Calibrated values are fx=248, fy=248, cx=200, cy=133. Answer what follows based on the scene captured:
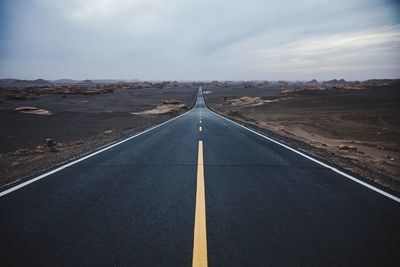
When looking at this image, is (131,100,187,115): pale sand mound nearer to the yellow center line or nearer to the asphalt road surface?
the asphalt road surface

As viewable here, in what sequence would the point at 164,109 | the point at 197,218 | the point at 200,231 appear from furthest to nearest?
the point at 164,109 → the point at 197,218 → the point at 200,231

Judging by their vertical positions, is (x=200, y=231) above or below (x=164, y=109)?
above

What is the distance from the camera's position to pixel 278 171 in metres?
6.48

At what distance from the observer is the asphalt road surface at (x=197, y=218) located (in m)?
2.99

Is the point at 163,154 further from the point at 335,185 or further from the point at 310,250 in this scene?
the point at 310,250

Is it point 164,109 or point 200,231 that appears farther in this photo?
point 164,109

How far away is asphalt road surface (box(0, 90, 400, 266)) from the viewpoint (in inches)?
118

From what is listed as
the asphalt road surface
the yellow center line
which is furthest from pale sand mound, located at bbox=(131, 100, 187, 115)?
the yellow center line

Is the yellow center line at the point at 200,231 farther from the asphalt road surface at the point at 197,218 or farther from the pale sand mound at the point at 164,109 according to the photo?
the pale sand mound at the point at 164,109

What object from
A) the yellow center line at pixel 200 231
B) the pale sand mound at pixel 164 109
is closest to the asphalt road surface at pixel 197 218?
the yellow center line at pixel 200 231

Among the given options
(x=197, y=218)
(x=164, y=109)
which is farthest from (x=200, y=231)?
(x=164, y=109)

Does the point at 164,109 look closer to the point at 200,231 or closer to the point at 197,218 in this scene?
the point at 197,218

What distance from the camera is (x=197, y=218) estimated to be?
153 inches

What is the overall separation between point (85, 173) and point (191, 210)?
3443 mm
